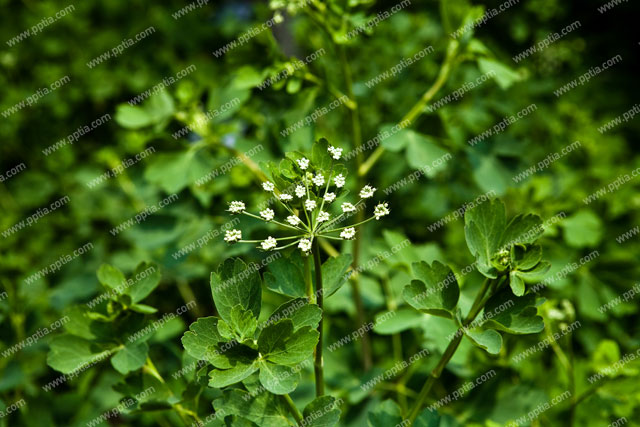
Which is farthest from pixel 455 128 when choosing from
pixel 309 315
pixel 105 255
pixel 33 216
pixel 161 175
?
pixel 33 216

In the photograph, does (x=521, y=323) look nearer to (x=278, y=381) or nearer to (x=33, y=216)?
(x=278, y=381)

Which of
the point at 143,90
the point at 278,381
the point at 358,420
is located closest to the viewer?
the point at 278,381

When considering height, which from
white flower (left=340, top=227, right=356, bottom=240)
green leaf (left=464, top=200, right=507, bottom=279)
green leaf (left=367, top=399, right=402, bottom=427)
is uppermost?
white flower (left=340, top=227, right=356, bottom=240)

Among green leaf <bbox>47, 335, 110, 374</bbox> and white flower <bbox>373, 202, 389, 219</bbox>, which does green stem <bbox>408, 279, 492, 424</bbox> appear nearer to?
white flower <bbox>373, 202, 389, 219</bbox>

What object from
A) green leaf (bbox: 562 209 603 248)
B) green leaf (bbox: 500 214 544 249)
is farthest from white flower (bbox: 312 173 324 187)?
green leaf (bbox: 562 209 603 248)

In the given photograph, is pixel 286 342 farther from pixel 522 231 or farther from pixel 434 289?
pixel 522 231

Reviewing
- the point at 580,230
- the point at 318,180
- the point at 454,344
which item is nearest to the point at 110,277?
the point at 318,180
